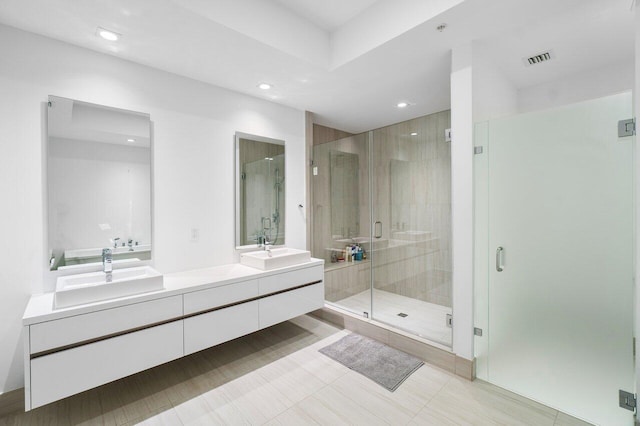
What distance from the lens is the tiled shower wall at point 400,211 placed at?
2.68 meters

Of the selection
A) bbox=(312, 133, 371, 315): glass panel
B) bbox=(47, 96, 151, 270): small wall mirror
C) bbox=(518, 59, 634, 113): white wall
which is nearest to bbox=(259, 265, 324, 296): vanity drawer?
bbox=(312, 133, 371, 315): glass panel

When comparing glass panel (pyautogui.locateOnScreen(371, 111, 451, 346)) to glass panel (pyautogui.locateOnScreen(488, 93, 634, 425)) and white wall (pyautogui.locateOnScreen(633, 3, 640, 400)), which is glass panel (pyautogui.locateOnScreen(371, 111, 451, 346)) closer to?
glass panel (pyautogui.locateOnScreen(488, 93, 634, 425))

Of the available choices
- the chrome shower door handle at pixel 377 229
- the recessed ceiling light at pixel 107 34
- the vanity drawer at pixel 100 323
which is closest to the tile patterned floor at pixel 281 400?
the vanity drawer at pixel 100 323

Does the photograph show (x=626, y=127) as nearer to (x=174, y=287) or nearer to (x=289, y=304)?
(x=289, y=304)

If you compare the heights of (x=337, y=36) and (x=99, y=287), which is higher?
(x=337, y=36)

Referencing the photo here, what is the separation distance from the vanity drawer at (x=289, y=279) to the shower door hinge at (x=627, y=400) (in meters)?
2.29

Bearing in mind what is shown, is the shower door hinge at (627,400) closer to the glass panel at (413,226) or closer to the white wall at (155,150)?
the glass panel at (413,226)

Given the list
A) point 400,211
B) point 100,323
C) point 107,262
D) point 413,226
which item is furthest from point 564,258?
point 107,262

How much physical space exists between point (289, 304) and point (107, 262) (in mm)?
1542

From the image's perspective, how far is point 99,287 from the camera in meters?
1.83

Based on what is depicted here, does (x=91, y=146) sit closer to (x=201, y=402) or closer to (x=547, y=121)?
(x=201, y=402)

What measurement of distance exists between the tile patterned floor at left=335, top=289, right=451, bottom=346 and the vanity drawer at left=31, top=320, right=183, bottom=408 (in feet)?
6.30

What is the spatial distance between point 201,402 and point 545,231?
262 cm

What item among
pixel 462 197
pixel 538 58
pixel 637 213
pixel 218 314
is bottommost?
pixel 218 314
